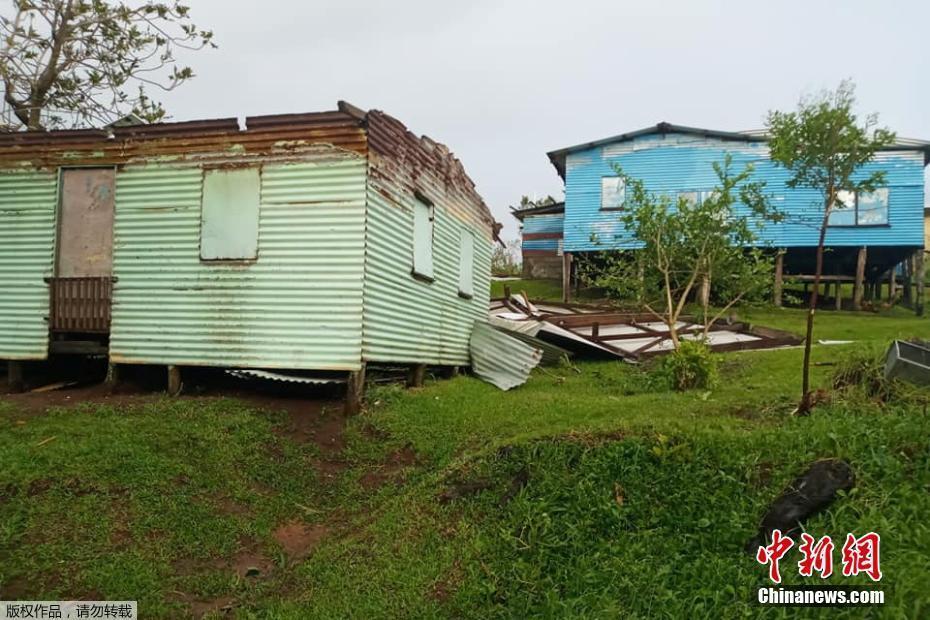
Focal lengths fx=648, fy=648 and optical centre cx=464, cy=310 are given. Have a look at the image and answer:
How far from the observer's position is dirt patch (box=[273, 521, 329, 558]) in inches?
210

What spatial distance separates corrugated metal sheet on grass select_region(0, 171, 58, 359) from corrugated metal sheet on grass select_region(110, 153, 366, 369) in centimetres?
120

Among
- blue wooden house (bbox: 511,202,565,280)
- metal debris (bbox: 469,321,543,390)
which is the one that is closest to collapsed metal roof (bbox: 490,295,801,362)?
metal debris (bbox: 469,321,543,390)

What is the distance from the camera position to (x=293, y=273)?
8.43 meters

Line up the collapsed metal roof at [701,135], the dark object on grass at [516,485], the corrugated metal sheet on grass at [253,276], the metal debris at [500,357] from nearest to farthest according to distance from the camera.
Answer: the dark object on grass at [516,485]
the corrugated metal sheet on grass at [253,276]
the metal debris at [500,357]
the collapsed metal roof at [701,135]

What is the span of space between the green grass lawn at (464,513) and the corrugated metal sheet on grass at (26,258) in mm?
2845

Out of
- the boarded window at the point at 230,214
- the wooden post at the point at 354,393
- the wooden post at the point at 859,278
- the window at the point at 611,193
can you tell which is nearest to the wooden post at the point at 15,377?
the boarded window at the point at 230,214

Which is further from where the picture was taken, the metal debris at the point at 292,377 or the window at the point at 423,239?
the window at the point at 423,239

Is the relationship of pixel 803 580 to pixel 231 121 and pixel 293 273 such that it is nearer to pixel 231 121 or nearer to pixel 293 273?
pixel 293 273

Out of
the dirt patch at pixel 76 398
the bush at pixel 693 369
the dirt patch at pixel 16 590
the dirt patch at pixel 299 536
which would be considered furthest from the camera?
the bush at pixel 693 369

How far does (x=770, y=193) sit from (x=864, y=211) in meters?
3.38

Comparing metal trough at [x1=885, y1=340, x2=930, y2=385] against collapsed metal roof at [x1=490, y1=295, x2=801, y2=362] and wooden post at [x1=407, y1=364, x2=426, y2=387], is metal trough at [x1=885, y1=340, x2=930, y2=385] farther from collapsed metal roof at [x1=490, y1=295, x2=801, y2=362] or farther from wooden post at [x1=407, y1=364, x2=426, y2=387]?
wooden post at [x1=407, y1=364, x2=426, y2=387]

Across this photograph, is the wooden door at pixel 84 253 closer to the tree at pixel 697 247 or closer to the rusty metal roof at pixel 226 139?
the rusty metal roof at pixel 226 139

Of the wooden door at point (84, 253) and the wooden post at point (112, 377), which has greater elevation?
the wooden door at point (84, 253)

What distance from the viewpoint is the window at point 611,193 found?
74.5 feet
